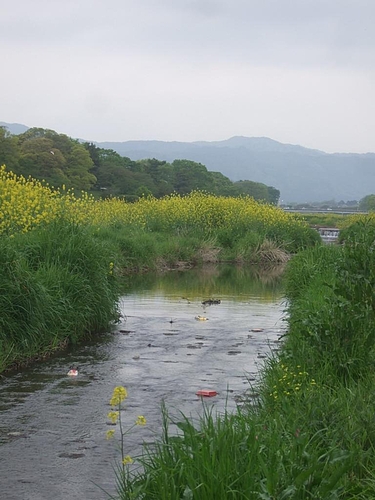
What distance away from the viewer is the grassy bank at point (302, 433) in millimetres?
4461

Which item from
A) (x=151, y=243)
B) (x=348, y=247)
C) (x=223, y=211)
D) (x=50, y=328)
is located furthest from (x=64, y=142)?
(x=348, y=247)

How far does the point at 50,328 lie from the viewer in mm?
11141

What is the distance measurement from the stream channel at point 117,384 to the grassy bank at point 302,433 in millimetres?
572

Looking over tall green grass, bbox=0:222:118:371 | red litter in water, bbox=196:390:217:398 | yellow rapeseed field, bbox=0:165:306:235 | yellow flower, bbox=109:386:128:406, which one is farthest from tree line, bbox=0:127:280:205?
yellow flower, bbox=109:386:128:406

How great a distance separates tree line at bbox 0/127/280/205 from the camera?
51.6m

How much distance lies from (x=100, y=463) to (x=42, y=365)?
3954mm

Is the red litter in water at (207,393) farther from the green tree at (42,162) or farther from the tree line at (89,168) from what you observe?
the green tree at (42,162)

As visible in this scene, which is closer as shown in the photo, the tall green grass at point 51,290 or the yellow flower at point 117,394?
the yellow flower at point 117,394

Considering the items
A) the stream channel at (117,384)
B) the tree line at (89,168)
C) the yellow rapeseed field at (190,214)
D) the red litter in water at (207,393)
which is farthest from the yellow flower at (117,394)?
the tree line at (89,168)

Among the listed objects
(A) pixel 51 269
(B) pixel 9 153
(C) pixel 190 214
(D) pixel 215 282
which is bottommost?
(D) pixel 215 282

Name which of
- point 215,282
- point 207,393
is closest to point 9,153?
point 215,282

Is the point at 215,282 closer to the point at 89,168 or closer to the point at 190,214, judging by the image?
the point at 190,214

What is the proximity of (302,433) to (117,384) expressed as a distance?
4.62 m

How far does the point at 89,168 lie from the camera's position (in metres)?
60.3
